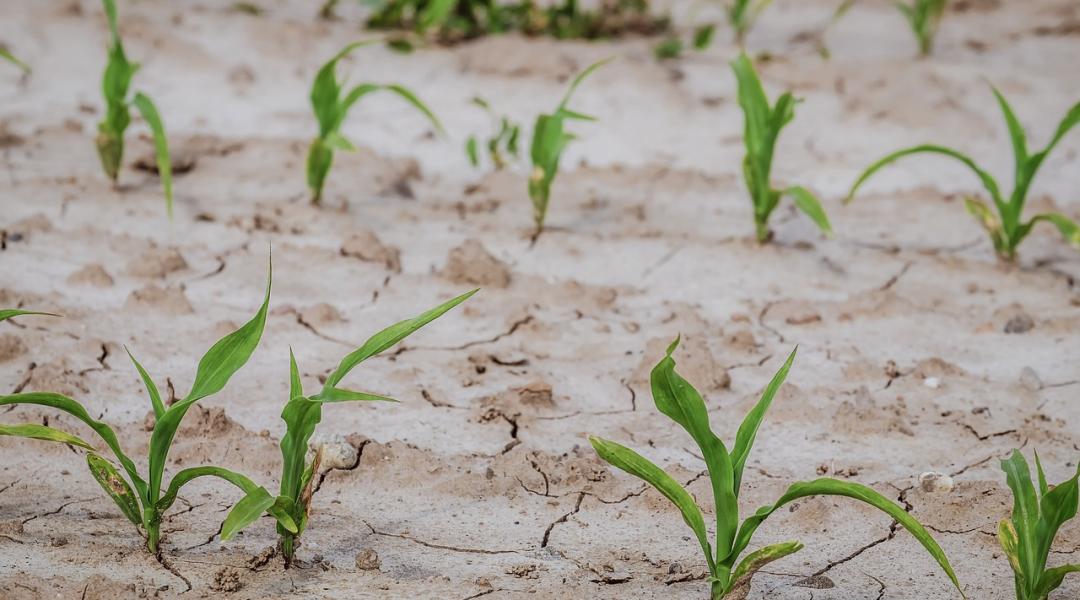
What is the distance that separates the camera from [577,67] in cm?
440

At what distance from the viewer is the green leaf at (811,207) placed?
3.06 m

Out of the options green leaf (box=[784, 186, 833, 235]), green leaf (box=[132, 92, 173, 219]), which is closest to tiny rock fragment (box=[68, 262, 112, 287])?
green leaf (box=[132, 92, 173, 219])

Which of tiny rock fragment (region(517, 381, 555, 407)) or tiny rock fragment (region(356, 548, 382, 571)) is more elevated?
tiny rock fragment (region(517, 381, 555, 407))

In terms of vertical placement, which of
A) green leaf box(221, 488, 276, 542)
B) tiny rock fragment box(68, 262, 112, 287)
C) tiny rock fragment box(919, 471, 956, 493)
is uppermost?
green leaf box(221, 488, 276, 542)

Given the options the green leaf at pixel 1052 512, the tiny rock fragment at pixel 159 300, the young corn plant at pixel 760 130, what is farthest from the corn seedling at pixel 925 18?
the green leaf at pixel 1052 512

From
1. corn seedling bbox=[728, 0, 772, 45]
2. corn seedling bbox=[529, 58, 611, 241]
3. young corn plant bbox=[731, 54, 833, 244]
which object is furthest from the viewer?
corn seedling bbox=[728, 0, 772, 45]

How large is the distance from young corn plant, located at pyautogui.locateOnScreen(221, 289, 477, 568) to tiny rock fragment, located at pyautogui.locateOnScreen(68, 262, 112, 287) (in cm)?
127

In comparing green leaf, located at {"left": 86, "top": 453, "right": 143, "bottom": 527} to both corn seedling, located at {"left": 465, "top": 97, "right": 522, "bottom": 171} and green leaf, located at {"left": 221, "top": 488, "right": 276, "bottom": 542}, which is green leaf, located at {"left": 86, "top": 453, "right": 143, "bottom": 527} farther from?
corn seedling, located at {"left": 465, "top": 97, "right": 522, "bottom": 171}

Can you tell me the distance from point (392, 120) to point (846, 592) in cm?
269

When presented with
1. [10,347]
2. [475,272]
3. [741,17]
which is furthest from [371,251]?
[741,17]

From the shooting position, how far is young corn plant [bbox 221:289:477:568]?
5.83ft

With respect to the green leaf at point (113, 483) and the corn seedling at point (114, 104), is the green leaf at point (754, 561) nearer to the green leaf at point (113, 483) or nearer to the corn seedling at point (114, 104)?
the green leaf at point (113, 483)

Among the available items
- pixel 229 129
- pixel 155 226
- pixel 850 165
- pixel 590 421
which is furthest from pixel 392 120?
pixel 590 421

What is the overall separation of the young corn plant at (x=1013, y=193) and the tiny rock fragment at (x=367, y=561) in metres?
1.72
